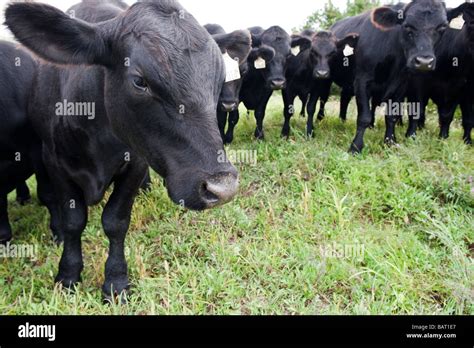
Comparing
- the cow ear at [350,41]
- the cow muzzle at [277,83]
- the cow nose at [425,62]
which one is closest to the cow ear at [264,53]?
the cow muzzle at [277,83]

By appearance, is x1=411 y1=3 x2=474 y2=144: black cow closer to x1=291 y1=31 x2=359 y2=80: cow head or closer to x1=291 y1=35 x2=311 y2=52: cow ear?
x1=291 y1=31 x2=359 y2=80: cow head

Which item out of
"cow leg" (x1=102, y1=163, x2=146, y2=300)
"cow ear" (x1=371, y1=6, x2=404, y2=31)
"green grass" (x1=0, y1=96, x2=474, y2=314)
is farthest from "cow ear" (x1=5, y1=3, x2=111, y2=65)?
"cow ear" (x1=371, y1=6, x2=404, y2=31)

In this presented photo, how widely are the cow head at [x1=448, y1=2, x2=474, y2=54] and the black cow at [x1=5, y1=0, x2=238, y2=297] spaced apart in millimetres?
5057

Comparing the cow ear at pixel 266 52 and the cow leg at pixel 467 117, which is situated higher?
the cow ear at pixel 266 52

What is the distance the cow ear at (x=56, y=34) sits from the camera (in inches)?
90.2

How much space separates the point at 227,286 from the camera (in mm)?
3123

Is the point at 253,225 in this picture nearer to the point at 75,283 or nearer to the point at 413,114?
the point at 75,283

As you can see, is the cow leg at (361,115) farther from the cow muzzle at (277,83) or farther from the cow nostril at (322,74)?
the cow muzzle at (277,83)

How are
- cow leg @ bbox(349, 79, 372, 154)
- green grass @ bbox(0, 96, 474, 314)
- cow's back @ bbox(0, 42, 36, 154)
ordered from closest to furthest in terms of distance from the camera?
green grass @ bbox(0, 96, 474, 314) < cow's back @ bbox(0, 42, 36, 154) < cow leg @ bbox(349, 79, 372, 154)

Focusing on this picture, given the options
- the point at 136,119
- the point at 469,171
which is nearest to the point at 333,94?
the point at 469,171

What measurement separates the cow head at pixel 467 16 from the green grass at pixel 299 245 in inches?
62.7

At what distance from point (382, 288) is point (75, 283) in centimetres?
237

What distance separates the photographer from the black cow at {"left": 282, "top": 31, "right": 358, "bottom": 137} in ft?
22.3

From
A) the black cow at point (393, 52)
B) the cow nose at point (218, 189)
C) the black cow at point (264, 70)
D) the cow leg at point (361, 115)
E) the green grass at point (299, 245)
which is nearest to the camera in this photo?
the cow nose at point (218, 189)
